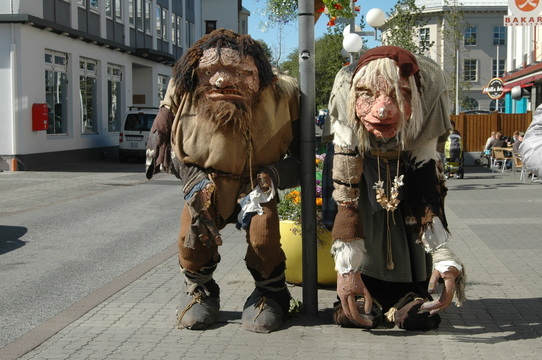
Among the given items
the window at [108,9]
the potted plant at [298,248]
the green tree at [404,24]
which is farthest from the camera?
the window at [108,9]

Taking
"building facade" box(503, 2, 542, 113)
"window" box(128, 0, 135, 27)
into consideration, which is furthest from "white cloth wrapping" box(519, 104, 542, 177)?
"window" box(128, 0, 135, 27)

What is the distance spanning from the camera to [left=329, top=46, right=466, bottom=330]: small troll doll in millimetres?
4781

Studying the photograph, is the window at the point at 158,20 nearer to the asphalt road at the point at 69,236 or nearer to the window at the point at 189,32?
the window at the point at 189,32

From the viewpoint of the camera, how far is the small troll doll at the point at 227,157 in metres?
5.09

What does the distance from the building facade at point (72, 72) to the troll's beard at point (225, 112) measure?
16.4m

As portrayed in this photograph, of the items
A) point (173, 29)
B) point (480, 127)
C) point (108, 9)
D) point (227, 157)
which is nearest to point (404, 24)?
point (480, 127)

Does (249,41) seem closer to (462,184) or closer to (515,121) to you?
(462,184)

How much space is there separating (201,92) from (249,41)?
1.59ft

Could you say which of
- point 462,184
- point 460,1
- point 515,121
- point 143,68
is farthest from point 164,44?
point 460,1

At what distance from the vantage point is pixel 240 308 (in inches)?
227

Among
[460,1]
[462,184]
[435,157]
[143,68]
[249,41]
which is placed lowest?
[462,184]

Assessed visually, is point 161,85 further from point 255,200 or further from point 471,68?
point 471,68

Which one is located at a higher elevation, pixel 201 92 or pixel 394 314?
pixel 201 92

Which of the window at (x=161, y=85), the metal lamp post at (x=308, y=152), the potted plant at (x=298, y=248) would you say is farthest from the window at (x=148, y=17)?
the metal lamp post at (x=308, y=152)
